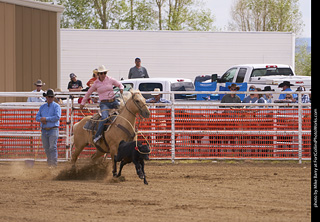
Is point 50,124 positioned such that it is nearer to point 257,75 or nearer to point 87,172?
point 87,172

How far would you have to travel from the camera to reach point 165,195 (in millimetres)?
10812

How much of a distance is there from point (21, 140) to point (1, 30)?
542 centimetres

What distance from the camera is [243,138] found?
670 inches

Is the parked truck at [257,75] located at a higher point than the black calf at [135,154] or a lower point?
higher

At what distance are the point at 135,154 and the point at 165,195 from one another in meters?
1.73

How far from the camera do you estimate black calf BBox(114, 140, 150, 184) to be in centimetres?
1220

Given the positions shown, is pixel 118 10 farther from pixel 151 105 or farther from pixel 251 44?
pixel 151 105

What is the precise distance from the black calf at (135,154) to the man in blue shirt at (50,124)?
2.59 m

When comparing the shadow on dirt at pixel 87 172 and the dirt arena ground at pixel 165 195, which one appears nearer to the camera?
the dirt arena ground at pixel 165 195

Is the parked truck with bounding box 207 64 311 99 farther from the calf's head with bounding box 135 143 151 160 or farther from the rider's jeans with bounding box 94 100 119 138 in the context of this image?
the calf's head with bounding box 135 143 151 160

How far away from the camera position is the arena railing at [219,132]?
1684cm

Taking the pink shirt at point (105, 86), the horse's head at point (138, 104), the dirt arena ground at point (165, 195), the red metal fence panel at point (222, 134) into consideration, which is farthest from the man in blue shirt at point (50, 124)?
the horse's head at point (138, 104)

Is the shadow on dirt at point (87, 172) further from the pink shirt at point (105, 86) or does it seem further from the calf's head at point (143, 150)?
the calf's head at point (143, 150)

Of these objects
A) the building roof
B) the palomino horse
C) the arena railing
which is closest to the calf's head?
the palomino horse
